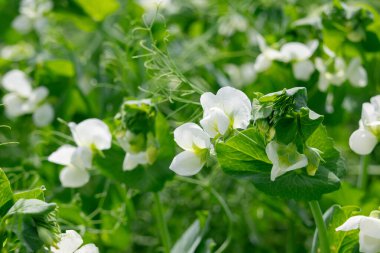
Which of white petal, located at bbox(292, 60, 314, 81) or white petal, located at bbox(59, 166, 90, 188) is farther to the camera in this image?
white petal, located at bbox(292, 60, 314, 81)

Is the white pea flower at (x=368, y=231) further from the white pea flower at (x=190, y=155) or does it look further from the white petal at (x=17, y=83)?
the white petal at (x=17, y=83)

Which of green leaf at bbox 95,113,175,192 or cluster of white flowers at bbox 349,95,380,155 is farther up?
cluster of white flowers at bbox 349,95,380,155

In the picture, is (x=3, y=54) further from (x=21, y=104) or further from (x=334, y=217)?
(x=334, y=217)

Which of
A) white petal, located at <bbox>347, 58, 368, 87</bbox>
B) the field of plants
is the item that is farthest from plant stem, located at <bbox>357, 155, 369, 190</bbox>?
white petal, located at <bbox>347, 58, 368, 87</bbox>

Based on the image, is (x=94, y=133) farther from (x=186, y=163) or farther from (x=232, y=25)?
(x=232, y=25)

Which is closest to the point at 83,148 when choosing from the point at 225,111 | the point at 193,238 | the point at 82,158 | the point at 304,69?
the point at 82,158

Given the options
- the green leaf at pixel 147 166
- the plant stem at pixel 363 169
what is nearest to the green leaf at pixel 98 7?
the green leaf at pixel 147 166

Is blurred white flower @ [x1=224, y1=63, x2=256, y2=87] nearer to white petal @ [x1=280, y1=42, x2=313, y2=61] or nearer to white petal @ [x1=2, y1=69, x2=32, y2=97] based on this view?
white petal @ [x1=280, y1=42, x2=313, y2=61]
